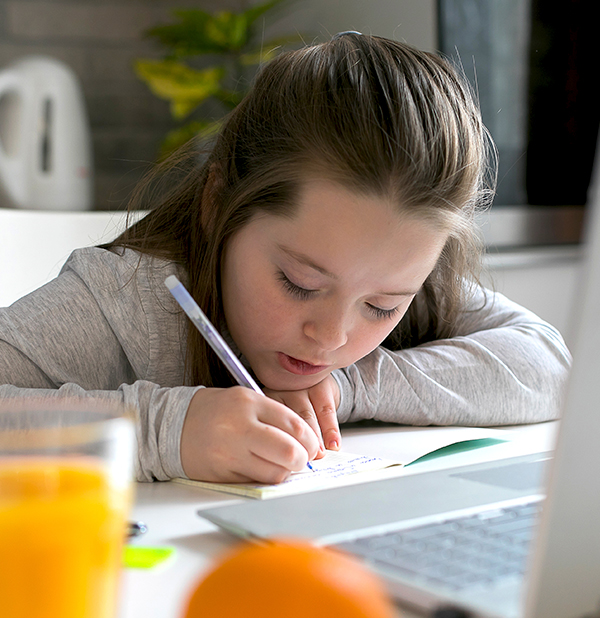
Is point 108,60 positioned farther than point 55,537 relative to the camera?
Yes

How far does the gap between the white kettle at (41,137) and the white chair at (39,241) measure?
0.42m

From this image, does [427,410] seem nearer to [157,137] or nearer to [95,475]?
[95,475]

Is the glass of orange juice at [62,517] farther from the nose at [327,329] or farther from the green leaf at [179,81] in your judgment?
the green leaf at [179,81]

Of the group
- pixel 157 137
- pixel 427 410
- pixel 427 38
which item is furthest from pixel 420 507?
pixel 157 137

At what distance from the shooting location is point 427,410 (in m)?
0.90

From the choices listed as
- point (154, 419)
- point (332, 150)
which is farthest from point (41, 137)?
point (154, 419)

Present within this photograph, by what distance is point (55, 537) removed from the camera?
259mm

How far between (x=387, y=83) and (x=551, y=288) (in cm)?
147

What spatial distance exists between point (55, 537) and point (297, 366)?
609 mm

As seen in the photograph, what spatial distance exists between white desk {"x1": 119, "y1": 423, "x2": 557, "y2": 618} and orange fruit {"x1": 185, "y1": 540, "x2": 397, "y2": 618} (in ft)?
0.18

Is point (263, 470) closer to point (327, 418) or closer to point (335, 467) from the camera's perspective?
point (335, 467)

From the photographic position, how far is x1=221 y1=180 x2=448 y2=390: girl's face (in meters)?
0.78

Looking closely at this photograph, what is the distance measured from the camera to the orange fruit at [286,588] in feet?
0.85

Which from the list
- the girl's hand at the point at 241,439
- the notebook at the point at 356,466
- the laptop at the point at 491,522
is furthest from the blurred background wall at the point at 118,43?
the laptop at the point at 491,522
